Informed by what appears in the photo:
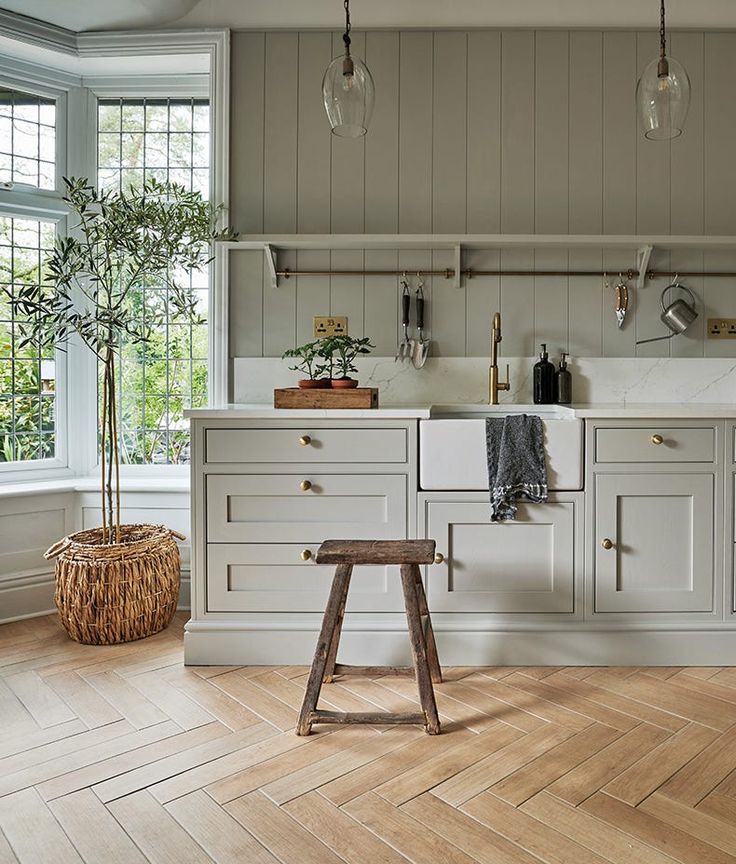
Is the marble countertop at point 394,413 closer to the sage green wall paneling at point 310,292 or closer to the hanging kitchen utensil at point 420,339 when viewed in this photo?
the hanging kitchen utensil at point 420,339

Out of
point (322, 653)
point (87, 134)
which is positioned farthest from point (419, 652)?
point (87, 134)

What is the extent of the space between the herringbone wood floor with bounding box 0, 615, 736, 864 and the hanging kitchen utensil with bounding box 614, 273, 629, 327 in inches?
55.8

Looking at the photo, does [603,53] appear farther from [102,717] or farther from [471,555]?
[102,717]

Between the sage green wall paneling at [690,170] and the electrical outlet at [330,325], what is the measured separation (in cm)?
144

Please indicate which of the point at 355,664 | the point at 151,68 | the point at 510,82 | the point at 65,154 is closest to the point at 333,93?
the point at 510,82

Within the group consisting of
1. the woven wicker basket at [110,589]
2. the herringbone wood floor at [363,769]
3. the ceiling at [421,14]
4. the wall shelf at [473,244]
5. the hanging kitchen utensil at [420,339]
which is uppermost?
the ceiling at [421,14]

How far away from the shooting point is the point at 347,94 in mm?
2100

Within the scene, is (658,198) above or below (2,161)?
below

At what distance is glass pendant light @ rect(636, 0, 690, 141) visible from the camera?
204cm

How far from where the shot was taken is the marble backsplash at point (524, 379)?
2914 millimetres

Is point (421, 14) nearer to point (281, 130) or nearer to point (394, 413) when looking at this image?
point (281, 130)

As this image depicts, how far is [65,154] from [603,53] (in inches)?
94.3

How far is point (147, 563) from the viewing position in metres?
2.64

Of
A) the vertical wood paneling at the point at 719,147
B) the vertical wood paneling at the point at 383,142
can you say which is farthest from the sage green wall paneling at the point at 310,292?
the vertical wood paneling at the point at 719,147
